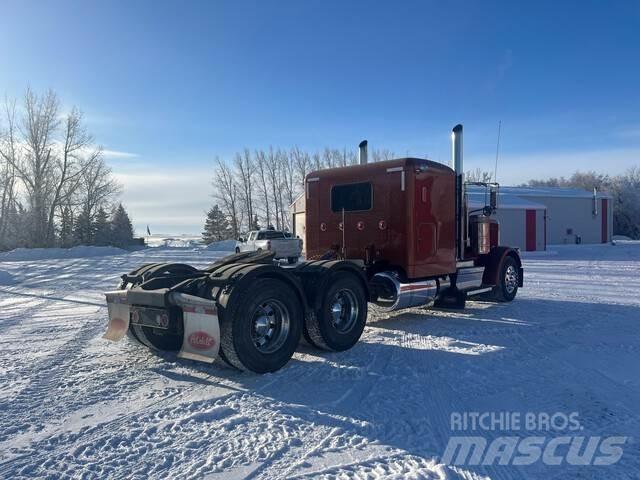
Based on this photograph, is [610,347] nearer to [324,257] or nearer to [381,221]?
[381,221]

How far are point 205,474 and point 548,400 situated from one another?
3257mm

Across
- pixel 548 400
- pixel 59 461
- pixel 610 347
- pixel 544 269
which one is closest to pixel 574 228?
pixel 544 269

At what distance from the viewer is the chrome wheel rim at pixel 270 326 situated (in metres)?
5.64

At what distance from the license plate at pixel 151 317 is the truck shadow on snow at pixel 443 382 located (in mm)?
711

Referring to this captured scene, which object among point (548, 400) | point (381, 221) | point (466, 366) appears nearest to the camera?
point (548, 400)

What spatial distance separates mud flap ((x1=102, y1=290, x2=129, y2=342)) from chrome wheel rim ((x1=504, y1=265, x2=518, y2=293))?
26.3 ft

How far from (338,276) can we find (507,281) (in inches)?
225

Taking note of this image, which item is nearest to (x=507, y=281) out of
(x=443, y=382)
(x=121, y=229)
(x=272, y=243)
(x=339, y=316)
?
(x=339, y=316)

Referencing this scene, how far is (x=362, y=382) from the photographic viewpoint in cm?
525

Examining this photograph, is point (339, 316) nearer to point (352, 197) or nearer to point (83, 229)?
point (352, 197)

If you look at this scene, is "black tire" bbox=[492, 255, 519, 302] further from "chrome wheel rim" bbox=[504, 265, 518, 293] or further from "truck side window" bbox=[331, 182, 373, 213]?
"truck side window" bbox=[331, 182, 373, 213]

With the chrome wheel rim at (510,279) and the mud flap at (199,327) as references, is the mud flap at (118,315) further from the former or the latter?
the chrome wheel rim at (510,279)

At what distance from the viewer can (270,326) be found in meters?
5.79

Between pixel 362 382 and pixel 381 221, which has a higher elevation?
pixel 381 221
